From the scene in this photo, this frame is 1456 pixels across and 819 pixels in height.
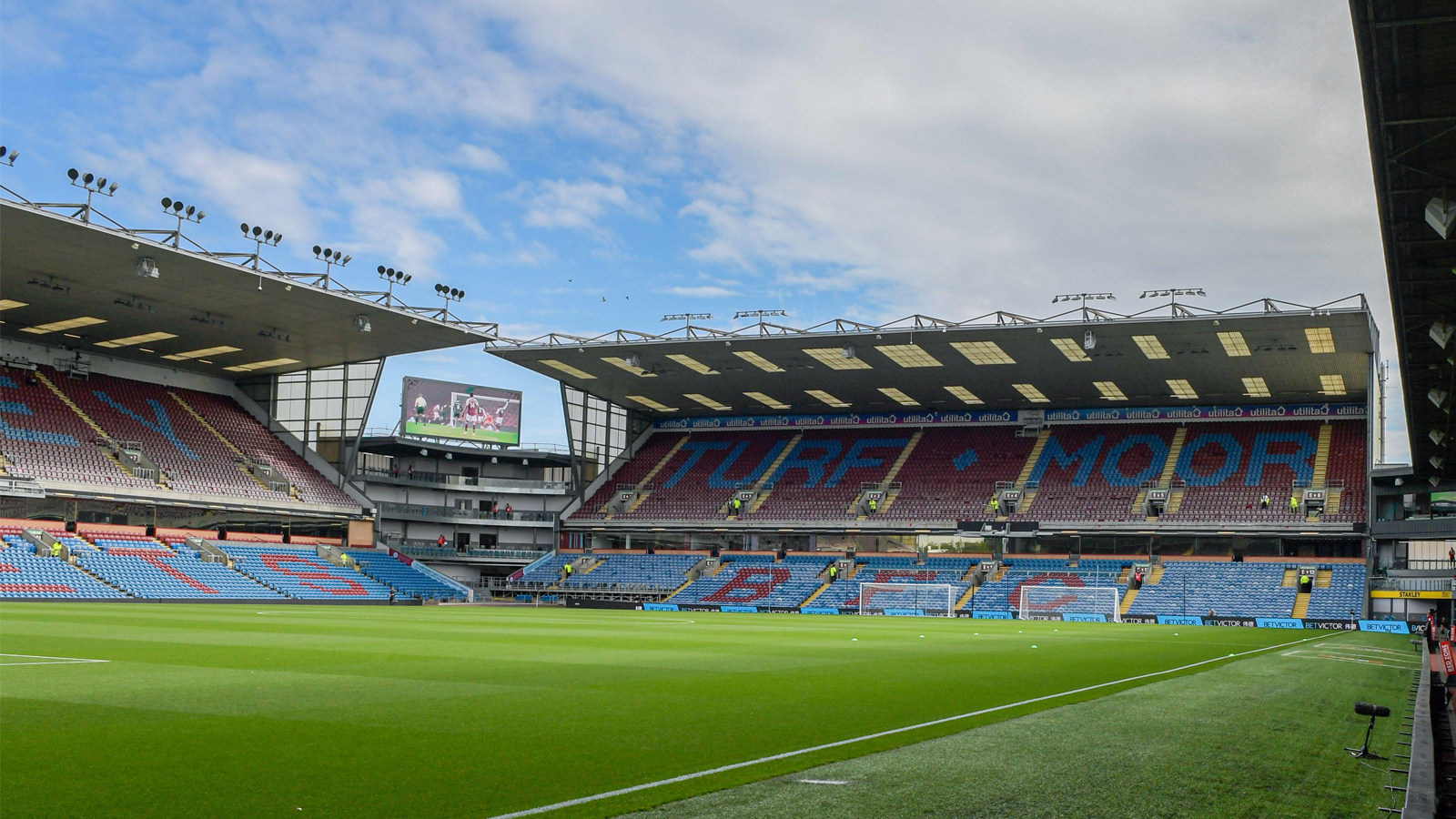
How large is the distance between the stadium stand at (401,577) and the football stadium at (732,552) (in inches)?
17.6

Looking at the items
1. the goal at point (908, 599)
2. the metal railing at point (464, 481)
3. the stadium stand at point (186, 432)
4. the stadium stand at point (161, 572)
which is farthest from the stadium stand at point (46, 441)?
the goal at point (908, 599)

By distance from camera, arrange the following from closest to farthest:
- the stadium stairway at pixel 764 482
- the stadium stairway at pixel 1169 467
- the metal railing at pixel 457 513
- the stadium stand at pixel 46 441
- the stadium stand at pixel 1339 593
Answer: the stadium stand at pixel 46 441 → the stadium stand at pixel 1339 593 → the stadium stairway at pixel 1169 467 → the metal railing at pixel 457 513 → the stadium stairway at pixel 764 482

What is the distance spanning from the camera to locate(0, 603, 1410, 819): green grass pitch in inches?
272

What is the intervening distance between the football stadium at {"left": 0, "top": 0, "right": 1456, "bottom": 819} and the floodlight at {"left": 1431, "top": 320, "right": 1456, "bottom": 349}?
0.67 feet

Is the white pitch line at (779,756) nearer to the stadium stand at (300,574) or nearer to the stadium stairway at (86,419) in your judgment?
the stadium stand at (300,574)

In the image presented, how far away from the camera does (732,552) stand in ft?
221

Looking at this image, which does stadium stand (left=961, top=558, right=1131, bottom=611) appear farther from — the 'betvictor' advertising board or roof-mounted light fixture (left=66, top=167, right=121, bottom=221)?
roof-mounted light fixture (left=66, top=167, right=121, bottom=221)

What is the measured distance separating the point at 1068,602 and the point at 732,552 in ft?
69.8

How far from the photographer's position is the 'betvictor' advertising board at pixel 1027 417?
6144cm

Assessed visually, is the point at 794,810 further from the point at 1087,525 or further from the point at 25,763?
the point at 1087,525

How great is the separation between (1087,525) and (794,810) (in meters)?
55.0

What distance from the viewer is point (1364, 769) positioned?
8.28 m

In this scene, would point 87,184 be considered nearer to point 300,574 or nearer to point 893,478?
point 300,574

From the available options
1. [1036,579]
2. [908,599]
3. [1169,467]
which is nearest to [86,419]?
[908,599]
